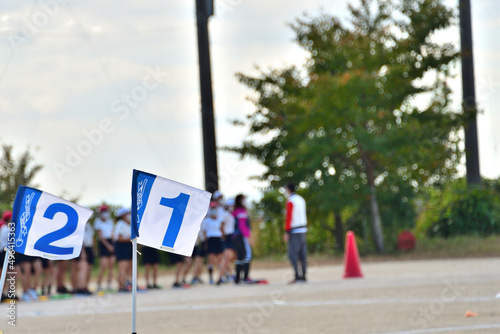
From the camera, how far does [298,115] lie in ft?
78.7

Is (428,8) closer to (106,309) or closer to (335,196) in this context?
(335,196)

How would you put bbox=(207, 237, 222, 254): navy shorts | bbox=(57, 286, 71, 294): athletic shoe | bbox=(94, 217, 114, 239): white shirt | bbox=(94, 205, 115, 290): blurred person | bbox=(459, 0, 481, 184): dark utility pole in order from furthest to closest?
bbox=(459, 0, 481, 184): dark utility pole < bbox=(207, 237, 222, 254): navy shorts < bbox=(57, 286, 71, 294): athletic shoe < bbox=(94, 217, 114, 239): white shirt < bbox=(94, 205, 115, 290): blurred person

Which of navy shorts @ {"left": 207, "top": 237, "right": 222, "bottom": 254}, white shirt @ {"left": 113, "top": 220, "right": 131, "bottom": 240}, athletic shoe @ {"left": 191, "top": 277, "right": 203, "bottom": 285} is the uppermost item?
white shirt @ {"left": 113, "top": 220, "right": 131, "bottom": 240}

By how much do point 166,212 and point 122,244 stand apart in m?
10.0

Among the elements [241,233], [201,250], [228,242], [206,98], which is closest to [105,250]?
[201,250]

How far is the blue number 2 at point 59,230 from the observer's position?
7062 mm

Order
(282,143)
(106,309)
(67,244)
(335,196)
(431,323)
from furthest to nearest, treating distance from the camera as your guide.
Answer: (282,143) → (335,196) → (106,309) → (431,323) → (67,244)

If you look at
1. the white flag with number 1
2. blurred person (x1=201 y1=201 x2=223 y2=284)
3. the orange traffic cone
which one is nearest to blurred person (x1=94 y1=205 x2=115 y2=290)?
blurred person (x1=201 y1=201 x2=223 y2=284)

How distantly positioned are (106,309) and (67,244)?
23.5ft

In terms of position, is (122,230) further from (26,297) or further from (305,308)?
(305,308)

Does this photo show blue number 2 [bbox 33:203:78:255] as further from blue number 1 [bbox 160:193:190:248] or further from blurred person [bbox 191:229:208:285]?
blurred person [bbox 191:229:208:285]

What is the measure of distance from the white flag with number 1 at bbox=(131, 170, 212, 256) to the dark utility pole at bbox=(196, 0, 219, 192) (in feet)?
45.7

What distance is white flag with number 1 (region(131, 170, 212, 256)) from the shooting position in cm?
683

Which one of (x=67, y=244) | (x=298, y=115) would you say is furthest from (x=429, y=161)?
(x=67, y=244)
